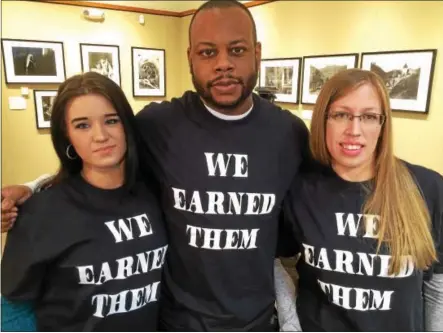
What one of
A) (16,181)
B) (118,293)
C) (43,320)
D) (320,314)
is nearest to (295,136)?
(320,314)

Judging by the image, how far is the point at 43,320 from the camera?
1.01m

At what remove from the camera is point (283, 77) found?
3254 mm

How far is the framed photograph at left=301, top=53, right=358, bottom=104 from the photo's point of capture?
2709 mm

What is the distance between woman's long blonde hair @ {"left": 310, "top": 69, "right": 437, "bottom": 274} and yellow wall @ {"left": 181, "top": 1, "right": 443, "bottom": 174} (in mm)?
1467

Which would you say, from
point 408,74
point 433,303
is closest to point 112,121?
point 433,303

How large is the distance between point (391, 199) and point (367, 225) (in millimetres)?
104

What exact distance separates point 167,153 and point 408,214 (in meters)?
0.76

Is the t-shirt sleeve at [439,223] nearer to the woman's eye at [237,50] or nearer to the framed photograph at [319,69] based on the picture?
the woman's eye at [237,50]

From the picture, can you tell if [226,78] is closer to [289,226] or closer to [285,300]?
[289,226]

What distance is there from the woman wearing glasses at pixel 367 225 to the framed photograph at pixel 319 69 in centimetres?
175

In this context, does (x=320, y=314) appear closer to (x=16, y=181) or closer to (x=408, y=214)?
(x=408, y=214)

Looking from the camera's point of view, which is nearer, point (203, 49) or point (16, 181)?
point (203, 49)

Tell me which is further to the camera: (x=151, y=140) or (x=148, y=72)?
(x=148, y=72)

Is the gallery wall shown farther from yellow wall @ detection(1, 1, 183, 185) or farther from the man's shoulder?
the man's shoulder
